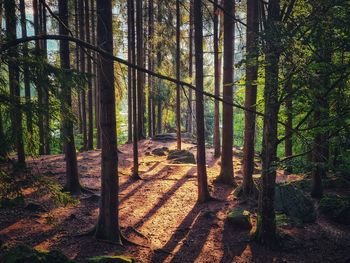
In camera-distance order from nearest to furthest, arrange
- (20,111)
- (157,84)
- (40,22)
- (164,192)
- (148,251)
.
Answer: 1. (20,111)
2. (148,251)
3. (164,192)
4. (40,22)
5. (157,84)

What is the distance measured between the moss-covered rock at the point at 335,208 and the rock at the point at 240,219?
2951 millimetres

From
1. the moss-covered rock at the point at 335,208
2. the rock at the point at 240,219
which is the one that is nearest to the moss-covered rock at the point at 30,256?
the rock at the point at 240,219

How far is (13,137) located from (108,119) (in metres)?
2.21

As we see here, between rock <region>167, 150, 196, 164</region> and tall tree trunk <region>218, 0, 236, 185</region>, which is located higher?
tall tree trunk <region>218, 0, 236, 185</region>

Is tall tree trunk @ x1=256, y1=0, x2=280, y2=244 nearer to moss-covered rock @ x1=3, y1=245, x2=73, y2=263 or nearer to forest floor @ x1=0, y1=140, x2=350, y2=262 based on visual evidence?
forest floor @ x1=0, y1=140, x2=350, y2=262

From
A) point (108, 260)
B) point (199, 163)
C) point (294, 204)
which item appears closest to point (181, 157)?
point (199, 163)

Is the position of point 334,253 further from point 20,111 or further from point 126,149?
point 126,149

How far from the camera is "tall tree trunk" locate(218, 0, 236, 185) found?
13.3m

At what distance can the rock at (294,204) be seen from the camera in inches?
418

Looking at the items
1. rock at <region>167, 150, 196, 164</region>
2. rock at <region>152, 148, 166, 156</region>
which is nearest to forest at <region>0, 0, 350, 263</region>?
rock at <region>167, 150, 196, 164</region>

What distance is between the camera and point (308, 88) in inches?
285

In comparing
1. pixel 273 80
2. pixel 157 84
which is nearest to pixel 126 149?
pixel 157 84

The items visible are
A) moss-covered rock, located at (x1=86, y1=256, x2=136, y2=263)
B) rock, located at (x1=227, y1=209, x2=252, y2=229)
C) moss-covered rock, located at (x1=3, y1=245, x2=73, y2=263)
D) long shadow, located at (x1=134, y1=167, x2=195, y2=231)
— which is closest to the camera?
moss-covered rock, located at (x1=3, y1=245, x2=73, y2=263)

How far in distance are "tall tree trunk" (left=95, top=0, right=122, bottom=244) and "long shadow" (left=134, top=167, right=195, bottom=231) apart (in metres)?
1.86
